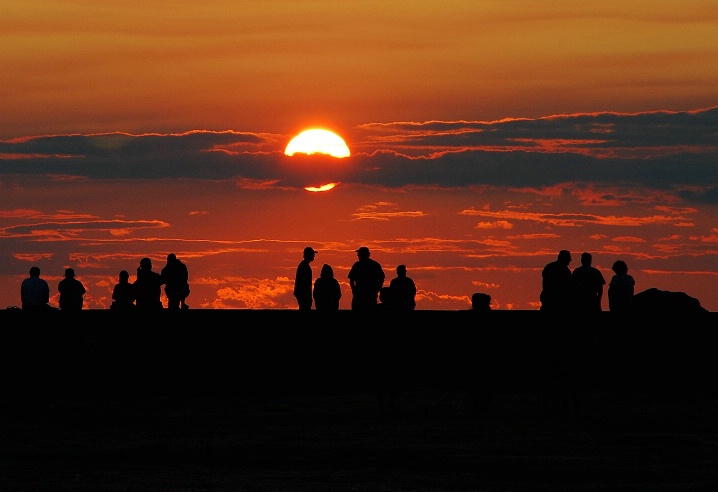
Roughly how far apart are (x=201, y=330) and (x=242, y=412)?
586 centimetres

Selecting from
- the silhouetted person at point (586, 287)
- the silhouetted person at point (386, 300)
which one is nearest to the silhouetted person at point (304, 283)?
the silhouetted person at point (386, 300)

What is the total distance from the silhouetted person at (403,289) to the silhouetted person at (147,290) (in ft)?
16.5

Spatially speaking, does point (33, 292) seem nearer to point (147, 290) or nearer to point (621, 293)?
point (147, 290)

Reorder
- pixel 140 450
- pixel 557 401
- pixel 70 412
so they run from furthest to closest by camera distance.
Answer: pixel 70 412 < pixel 557 401 < pixel 140 450

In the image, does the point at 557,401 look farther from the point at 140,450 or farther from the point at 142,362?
the point at 142,362

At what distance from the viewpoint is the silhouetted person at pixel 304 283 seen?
93.2 feet

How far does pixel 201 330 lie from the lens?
29.4m

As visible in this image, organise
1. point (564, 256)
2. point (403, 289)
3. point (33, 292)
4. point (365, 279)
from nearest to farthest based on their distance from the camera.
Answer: point (564, 256) → point (403, 289) → point (365, 279) → point (33, 292)

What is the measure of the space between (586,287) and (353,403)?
4.73 meters

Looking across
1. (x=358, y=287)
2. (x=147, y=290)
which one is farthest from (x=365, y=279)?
(x=147, y=290)

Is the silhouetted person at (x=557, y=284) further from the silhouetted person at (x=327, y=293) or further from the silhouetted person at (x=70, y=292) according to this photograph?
the silhouetted person at (x=70, y=292)

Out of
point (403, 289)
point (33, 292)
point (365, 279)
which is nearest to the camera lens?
point (403, 289)

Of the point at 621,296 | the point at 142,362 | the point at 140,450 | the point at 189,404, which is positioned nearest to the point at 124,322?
the point at 142,362

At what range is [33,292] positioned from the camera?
29.5 meters
